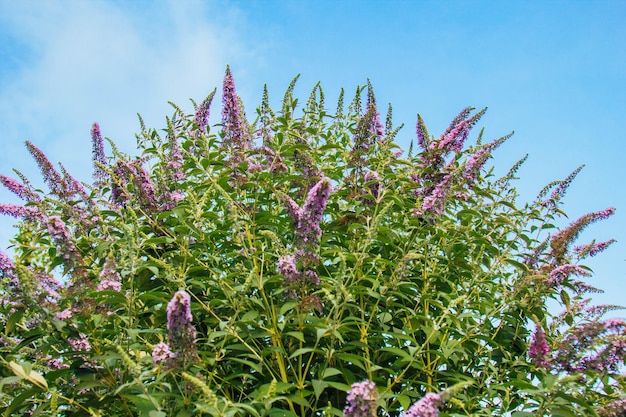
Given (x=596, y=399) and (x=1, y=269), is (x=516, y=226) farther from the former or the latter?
(x=1, y=269)

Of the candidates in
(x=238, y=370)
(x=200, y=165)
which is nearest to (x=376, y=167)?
(x=200, y=165)

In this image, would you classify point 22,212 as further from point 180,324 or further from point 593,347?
point 593,347


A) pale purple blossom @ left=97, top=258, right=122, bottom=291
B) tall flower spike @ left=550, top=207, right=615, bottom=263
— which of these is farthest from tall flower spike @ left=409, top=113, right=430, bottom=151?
pale purple blossom @ left=97, top=258, right=122, bottom=291

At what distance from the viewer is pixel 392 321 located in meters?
5.50

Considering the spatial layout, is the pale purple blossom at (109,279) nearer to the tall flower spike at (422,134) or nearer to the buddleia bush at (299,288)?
the buddleia bush at (299,288)

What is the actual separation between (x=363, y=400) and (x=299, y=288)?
53.8 inches

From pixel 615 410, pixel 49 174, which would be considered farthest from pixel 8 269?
pixel 615 410

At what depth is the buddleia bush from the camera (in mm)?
4441

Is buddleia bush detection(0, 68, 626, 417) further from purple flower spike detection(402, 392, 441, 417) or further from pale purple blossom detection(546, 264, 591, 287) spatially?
purple flower spike detection(402, 392, 441, 417)

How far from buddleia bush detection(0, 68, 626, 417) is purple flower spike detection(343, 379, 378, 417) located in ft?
2.38

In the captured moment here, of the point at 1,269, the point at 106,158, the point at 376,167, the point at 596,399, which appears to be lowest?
the point at 596,399

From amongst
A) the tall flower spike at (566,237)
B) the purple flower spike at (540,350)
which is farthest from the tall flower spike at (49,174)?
the tall flower spike at (566,237)

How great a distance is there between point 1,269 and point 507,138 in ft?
15.3

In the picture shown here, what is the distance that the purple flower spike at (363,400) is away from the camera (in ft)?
10.8
